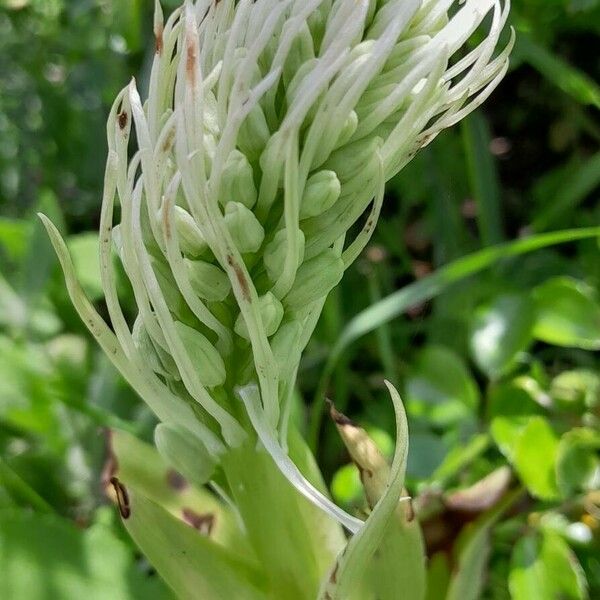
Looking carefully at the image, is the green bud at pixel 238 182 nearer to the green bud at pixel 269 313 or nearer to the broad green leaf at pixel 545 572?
the green bud at pixel 269 313

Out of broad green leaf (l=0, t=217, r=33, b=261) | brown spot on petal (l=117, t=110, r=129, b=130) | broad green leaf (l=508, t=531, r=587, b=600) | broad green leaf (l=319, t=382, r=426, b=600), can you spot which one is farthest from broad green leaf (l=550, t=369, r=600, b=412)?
broad green leaf (l=0, t=217, r=33, b=261)

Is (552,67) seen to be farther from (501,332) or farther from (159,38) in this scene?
(159,38)

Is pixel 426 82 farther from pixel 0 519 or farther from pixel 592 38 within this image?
pixel 592 38

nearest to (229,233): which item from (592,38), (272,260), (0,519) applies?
(272,260)

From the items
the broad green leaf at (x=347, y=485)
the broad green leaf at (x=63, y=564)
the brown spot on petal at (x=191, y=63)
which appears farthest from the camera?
the broad green leaf at (x=347, y=485)

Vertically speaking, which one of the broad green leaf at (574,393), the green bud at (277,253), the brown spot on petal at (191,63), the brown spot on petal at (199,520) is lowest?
the brown spot on petal at (199,520)

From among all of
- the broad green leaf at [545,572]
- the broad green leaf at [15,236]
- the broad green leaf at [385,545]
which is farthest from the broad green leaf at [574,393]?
the broad green leaf at [15,236]

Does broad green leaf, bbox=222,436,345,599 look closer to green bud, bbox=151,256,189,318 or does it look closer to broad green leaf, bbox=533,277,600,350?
green bud, bbox=151,256,189,318
